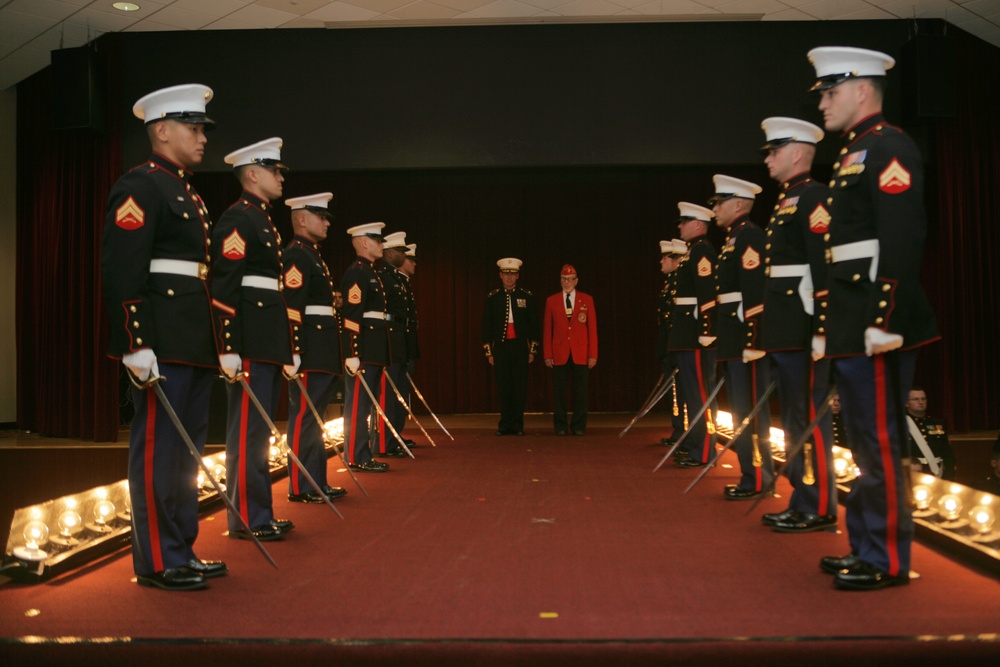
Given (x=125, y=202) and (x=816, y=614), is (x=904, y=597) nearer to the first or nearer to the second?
(x=816, y=614)

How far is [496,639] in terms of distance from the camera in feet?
6.48

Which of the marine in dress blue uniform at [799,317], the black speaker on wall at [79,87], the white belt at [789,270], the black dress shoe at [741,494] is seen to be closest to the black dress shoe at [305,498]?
the black dress shoe at [741,494]

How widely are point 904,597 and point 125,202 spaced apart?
2.46 metres

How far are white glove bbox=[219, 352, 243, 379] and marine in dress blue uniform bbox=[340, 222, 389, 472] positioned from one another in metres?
1.81

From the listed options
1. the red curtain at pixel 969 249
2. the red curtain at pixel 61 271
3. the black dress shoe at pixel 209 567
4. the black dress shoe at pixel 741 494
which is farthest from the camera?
the red curtain at pixel 61 271

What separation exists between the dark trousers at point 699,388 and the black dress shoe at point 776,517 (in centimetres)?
167

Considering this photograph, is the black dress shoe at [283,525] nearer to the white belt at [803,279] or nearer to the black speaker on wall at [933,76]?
the white belt at [803,279]

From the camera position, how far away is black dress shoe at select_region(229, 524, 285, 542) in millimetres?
3193

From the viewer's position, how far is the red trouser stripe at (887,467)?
2.33 m

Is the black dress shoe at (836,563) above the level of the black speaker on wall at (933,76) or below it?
below

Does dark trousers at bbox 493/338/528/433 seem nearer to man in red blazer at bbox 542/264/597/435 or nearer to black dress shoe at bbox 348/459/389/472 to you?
man in red blazer at bbox 542/264/597/435

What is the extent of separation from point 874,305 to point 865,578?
76cm

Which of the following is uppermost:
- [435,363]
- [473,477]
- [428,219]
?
[428,219]

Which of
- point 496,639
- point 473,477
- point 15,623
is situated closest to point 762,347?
point 496,639
